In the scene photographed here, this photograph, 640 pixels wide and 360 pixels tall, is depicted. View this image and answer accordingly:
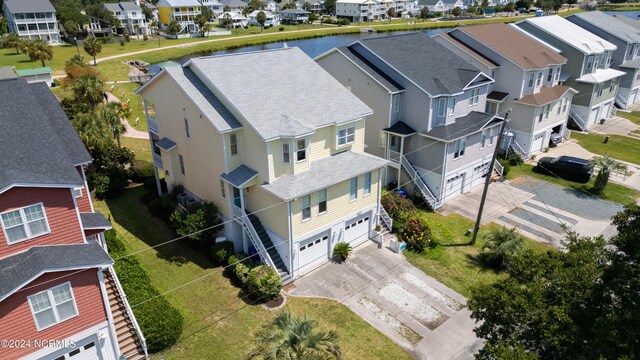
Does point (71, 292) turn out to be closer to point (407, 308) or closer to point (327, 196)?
point (327, 196)

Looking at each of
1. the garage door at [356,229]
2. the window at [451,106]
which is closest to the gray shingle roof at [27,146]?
the garage door at [356,229]

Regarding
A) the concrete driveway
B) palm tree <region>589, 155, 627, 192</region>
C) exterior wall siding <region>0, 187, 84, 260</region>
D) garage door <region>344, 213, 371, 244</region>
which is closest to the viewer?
exterior wall siding <region>0, 187, 84, 260</region>

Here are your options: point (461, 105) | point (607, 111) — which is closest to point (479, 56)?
point (461, 105)

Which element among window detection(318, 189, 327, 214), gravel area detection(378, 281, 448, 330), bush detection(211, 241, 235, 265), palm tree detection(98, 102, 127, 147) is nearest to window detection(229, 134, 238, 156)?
bush detection(211, 241, 235, 265)

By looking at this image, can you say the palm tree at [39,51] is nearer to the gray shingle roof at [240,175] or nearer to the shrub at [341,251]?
the gray shingle roof at [240,175]

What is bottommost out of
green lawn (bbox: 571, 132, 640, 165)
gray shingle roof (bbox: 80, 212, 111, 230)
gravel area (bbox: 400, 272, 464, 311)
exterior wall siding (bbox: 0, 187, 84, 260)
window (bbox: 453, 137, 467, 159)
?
green lawn (bbox: 571, 132, 640, 165)

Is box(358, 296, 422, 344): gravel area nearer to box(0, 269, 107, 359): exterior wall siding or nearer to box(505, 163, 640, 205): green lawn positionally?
box(0, 269, 107, 359): exterior wall siding
